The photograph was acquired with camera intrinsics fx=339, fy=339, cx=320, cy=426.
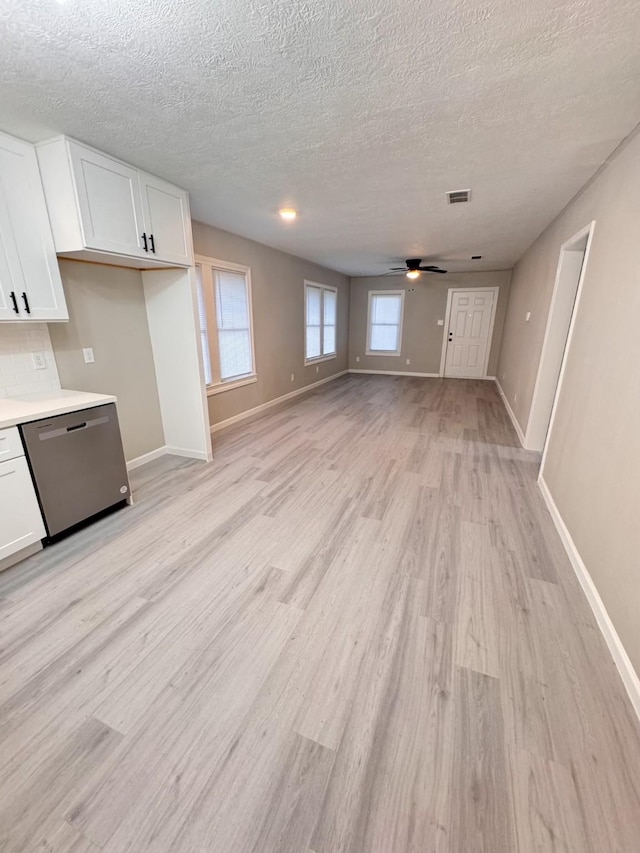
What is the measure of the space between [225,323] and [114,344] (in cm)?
149

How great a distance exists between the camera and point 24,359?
2402mm

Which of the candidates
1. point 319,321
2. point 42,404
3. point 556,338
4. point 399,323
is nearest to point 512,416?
point 556,338

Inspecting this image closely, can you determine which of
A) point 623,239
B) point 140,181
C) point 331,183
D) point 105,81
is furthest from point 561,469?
point 140,181

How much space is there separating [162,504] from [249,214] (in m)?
2.90

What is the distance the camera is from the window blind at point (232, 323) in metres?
4.14

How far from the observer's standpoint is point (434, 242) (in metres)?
4.62

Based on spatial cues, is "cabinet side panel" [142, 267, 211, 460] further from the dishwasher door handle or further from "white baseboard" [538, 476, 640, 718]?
"white baseboard" [538, 476, 640, 718]

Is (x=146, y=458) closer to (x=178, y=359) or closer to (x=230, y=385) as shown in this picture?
(x=178, y=359)

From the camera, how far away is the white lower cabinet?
191 cm

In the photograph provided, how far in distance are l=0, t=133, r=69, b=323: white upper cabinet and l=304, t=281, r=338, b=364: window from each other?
4.30 metres

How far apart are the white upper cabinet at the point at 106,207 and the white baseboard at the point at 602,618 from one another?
355 centimetres

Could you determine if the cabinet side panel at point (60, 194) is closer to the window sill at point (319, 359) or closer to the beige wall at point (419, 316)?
the window sill at point (319, 359)

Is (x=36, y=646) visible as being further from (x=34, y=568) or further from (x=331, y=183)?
(x=331, y=183)

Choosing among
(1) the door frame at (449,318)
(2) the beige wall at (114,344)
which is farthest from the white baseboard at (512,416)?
→ (2) the beige wall at (114,344)
